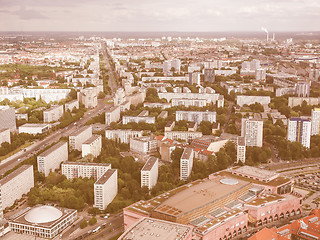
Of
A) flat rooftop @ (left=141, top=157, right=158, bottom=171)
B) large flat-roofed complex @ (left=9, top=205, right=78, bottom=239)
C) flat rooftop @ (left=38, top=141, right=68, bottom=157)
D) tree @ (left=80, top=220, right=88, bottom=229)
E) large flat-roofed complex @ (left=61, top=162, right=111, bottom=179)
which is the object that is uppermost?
flat rooftop @ (left=38, top=141, right=68, bottom=157)

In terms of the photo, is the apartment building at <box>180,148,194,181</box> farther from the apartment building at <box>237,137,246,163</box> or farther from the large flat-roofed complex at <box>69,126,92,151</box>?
the large flat-roofed complex at <box>69,126,92,151</box>

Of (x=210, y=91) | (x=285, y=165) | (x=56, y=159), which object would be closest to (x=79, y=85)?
(x=210, y=91)

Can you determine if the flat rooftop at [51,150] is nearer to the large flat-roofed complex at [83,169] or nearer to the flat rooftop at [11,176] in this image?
the large flat-roofed complex at [83,169]

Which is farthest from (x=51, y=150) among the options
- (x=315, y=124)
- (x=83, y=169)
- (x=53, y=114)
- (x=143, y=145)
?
(x=315, y=124)

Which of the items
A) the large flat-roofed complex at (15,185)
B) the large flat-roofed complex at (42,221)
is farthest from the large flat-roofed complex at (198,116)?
the large flat-roofed complex at (42,221)

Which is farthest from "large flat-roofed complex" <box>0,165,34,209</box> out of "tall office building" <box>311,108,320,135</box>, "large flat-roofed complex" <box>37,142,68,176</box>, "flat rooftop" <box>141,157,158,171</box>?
"tall office building" <box>311,108,320,135</box>
